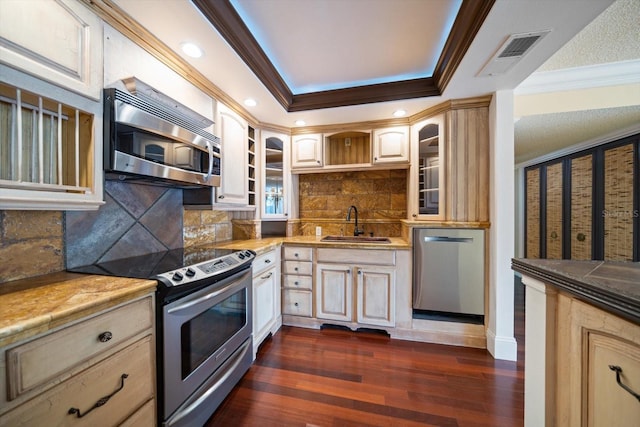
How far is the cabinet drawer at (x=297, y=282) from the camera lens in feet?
8.39

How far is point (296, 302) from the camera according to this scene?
2.59m

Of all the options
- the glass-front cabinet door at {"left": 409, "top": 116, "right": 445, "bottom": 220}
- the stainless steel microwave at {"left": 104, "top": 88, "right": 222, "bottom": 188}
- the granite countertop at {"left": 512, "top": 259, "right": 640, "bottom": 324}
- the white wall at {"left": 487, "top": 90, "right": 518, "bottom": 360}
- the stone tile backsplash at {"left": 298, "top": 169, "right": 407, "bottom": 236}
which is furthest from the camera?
the stone tile backsplash at {"left": 298, "top": 169, "right": 407, "bottom": 236}

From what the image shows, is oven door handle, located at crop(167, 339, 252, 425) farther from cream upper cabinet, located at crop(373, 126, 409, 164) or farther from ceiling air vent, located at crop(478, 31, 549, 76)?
ceiling air vent, located at crop(478, 31, 549, 76)

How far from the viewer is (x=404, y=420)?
4.71ft

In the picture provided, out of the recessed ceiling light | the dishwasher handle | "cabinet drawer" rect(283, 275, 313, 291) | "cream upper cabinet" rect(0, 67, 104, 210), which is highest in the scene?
the recessed ceiling light

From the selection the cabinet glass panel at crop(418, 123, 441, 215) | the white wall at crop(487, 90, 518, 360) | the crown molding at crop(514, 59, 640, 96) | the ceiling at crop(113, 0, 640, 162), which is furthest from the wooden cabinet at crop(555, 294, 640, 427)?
the crown molding at crop(514, 59, 640, 96)

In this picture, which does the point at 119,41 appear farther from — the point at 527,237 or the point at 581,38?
the point at 527,237

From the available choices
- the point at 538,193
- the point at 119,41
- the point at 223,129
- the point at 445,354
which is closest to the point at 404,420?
the point at 445,354

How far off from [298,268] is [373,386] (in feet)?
4.09

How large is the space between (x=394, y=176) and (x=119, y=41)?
2.72 m

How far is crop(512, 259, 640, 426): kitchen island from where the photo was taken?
0.66 m

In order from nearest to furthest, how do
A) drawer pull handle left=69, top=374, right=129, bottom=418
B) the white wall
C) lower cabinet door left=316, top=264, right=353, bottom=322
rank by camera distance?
drawer pull handle left=69, top=374, right=129, bottom=418 → the white wall → lower cabinet door left=316, top=264, right=353, bottom=322

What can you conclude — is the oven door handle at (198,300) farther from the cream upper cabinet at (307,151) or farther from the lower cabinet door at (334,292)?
the cream upper cabinet at (307,151)

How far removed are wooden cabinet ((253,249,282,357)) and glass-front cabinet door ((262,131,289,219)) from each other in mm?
616
